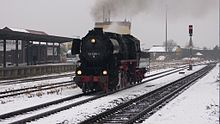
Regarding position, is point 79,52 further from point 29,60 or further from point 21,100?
point 29,60

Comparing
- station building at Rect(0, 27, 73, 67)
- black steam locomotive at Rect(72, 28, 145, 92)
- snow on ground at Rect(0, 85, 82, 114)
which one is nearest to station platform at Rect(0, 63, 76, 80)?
station building at Rect(0, 27, 73, 67)

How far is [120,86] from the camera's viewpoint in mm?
20969

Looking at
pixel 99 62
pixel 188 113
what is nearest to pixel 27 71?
pixel 99 62

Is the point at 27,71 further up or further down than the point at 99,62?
further down

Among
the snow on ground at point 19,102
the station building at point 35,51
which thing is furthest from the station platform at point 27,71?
the snow on ground at point 19,102

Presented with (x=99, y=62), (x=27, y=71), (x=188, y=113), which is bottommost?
(x=188, y=113)

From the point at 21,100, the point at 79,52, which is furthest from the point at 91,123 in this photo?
the point at 79,52

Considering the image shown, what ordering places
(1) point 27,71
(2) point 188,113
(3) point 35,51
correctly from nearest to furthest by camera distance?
(2) point 188,113
(1) point 27,71
(3) point 35,51

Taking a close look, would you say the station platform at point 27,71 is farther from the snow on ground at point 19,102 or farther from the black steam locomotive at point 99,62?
the snow on ground at point 19,102

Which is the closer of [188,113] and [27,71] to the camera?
[188,113]

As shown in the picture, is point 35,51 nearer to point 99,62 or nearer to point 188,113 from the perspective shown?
point 99,62

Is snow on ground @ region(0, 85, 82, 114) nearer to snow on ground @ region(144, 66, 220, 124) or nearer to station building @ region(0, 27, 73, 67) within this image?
snow on ground @ region(144, 66, 220, 124)

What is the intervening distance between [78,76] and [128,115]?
7.43m

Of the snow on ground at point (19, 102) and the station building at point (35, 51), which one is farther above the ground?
the station building at point (35, 51)
